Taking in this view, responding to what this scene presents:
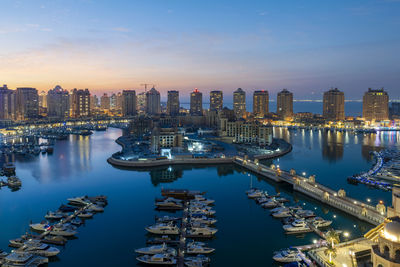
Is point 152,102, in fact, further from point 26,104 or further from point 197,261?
point 197,261

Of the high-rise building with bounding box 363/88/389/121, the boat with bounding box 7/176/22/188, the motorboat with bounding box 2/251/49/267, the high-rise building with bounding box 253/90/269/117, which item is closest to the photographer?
the motorboat with bounding box 2/251/49/267

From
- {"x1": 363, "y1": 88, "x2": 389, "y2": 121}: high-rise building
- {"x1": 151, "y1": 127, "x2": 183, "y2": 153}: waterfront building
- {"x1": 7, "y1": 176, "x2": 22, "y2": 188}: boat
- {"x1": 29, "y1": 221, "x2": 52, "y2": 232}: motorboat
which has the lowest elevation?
{"x1": 29, "y1": 221, "x2": 52, "y2": 232}: motorboat

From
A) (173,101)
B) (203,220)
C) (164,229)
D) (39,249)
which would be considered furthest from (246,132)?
(173,101)

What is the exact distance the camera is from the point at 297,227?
1234 centimetres

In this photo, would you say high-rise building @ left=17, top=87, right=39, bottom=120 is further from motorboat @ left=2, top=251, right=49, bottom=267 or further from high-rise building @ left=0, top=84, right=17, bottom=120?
motorboat @ left=2, top=251, right=49, bottom=267

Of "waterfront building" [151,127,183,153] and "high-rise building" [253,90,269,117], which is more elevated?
"high-rise building" [253,90,269,117]

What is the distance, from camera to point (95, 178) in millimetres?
21453

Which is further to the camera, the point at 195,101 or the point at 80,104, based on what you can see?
the point at 195,101

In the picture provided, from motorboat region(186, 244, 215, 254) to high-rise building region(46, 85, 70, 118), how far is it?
87404 millimetres

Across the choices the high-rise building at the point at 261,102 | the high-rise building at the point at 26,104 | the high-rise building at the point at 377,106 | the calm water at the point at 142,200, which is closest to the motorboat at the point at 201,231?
the calm water at the point at 142,200

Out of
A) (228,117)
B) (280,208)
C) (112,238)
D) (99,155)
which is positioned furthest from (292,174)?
(228,117)

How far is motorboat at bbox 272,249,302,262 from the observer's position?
390 inches

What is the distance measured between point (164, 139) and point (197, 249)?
67.7 ft

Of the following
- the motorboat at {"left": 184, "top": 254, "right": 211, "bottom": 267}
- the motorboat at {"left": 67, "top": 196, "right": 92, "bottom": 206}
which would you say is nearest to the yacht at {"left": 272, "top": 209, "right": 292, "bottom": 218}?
the motorboat at {"left": 184, "top": 254, "right": 211, "bottom": 267}
